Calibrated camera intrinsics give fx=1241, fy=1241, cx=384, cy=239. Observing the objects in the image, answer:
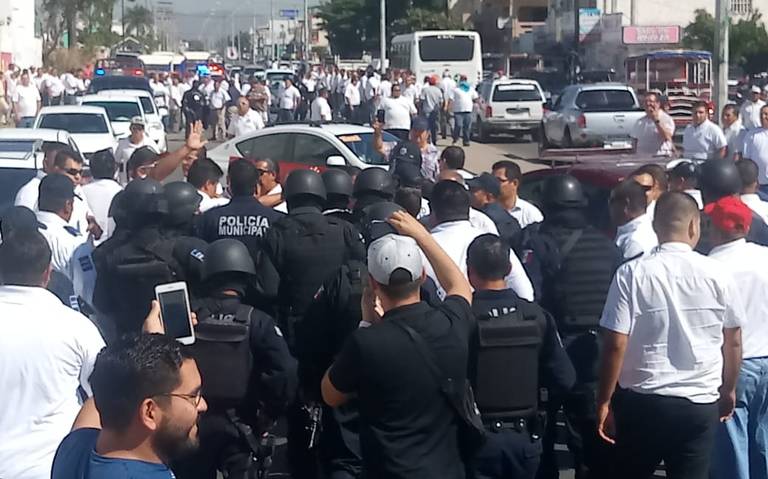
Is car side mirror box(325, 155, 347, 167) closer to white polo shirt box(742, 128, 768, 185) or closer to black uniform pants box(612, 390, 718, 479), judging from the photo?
white polo shirt box(742, 128, 768, 185)

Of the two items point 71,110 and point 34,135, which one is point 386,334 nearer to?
point 34,135

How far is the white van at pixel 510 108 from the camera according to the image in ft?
105

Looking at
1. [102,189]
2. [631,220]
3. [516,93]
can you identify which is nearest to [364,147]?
[102,189]

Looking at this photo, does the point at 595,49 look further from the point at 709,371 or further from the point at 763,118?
the point at 709,371

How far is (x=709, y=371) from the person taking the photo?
5469 millimetres

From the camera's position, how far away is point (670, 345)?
5.44 m

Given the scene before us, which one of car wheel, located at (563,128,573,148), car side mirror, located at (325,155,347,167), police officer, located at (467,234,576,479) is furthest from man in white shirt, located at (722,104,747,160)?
car wheel, located at (563,128,573,148)

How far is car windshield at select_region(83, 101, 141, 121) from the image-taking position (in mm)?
24578

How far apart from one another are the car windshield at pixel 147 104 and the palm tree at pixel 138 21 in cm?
10335

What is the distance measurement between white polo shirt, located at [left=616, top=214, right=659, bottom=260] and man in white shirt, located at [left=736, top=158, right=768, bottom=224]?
145cm

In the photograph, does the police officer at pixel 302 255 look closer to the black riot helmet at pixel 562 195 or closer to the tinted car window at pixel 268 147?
the black riot helmet at pixel 562 195

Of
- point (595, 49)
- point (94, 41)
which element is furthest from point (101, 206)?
point (94, 41)

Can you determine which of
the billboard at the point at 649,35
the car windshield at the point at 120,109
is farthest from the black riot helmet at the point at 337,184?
the billboard at the point at 649,35

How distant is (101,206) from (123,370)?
6.27 m
